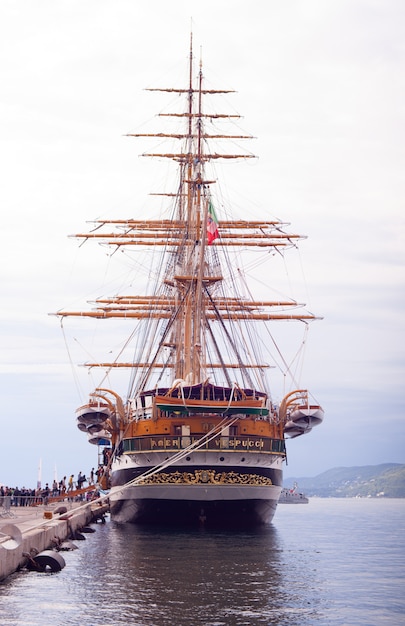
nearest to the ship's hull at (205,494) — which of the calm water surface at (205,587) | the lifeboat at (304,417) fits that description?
the calm water surface at (205,587)

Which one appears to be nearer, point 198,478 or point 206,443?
point 198,478

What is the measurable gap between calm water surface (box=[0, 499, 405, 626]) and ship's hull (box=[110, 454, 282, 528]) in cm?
522

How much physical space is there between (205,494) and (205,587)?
21.6 metres

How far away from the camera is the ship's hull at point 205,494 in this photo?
48438 millimetres

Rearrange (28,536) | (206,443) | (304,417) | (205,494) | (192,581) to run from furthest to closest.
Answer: (304,417) < (206,443) < (205,494) < (28,536) < (192,581)

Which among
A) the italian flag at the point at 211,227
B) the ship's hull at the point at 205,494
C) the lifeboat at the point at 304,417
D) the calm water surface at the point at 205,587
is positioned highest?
the italian flag at the point at 211,227

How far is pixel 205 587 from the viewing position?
26.7 meters

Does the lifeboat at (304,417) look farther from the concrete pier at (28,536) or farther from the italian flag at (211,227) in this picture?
the concrete pier at (28,536)

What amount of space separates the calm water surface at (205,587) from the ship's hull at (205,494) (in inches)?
206

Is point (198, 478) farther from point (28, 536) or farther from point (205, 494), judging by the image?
point (28, 536)

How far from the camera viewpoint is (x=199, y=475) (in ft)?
159

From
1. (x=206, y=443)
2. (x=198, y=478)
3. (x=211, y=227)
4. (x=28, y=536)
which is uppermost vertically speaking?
(x=211, y=227)

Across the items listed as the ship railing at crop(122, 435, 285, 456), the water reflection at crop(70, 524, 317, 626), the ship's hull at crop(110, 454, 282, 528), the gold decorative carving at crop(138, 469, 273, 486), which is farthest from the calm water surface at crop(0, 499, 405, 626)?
the ship railing at crop(122, 435, 285, 456)

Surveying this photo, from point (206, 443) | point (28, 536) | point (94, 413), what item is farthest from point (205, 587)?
point (94, 413)
